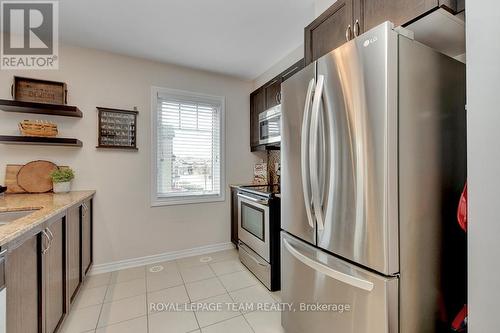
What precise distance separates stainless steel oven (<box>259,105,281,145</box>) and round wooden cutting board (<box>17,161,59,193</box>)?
2.25 m

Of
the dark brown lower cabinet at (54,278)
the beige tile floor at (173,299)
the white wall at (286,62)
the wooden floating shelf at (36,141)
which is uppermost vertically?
the white wall at (286,62)

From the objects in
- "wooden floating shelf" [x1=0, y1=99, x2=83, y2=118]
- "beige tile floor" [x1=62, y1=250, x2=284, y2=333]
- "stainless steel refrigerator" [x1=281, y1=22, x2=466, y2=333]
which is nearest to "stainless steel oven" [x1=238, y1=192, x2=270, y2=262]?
"beige tile floor" [x1=62, y1=250, x2=284, y2=333]

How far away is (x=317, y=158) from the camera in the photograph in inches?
48.8

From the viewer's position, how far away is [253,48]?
257 cm

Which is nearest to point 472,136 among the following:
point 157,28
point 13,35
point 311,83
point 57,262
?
point 311,83

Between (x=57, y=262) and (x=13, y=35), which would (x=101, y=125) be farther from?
(x=57, y=262)

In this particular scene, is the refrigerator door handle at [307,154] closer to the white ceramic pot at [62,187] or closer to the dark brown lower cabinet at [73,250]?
the dark brown lower cabinet at [73,250]

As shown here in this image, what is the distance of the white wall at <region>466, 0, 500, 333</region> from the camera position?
751 mm

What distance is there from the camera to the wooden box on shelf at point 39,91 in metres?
2.25

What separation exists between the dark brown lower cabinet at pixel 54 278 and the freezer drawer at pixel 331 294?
1.40m

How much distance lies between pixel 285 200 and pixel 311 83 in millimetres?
737

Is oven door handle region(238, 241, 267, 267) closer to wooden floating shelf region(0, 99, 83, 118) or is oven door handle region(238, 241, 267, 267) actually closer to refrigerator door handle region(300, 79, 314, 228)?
refrigerator door handle region(300, 79, 314, 228)

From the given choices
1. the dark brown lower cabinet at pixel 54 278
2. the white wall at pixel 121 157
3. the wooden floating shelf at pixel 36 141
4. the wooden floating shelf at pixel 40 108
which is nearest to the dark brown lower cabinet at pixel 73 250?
the dark brown lower cabinet at pixel 54 278

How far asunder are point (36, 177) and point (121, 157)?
756 mm
